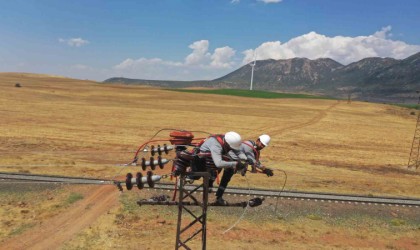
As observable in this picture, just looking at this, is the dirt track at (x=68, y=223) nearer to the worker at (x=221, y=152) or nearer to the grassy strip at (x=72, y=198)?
the grassy strip at (x=72, y=198)

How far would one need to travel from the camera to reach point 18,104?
6506 cm

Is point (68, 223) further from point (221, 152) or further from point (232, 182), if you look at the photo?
point (232, 182)

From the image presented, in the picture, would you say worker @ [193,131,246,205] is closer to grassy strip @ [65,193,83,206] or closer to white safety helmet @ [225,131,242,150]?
white safety helmet @ [225,131,242,150]

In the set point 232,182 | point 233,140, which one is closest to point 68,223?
point 232,182

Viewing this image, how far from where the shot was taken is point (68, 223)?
1766 centimetres

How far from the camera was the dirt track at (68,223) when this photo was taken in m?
15.7

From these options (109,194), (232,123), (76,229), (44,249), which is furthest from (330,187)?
(232,123)

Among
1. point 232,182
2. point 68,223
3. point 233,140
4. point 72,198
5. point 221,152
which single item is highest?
point 233,140

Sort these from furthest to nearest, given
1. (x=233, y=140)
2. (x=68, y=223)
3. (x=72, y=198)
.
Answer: (x=72, y=198) < (x=68, y=223) < (x=233, y=140)

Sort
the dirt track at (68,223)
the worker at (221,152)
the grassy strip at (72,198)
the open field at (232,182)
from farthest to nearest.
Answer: the grassy strip at (72,198) → the open field at (232,182) → the dirt track at (68,223) → the worker at (221,152)

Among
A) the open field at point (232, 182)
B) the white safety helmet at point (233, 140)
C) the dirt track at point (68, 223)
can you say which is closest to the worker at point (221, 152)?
the white safety helmet at point (233, 140)

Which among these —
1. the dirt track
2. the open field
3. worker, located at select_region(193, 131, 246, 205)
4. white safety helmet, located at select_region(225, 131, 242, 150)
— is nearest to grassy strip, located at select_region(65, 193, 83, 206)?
the open field

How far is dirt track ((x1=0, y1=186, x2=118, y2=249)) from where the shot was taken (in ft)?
51.4

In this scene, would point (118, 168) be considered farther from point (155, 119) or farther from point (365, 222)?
point (155, 119)
